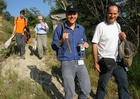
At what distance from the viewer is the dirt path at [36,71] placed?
4.84 m

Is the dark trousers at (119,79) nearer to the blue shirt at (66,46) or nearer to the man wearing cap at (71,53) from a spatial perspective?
the man wearing cap at (71,53)

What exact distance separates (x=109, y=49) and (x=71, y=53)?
0.62 meters

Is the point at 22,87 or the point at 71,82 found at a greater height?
the point at 71,82

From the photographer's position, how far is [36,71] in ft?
20.4

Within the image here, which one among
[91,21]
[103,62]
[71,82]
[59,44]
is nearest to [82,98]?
[71,82]

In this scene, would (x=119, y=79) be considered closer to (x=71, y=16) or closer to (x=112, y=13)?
(x=112, y=13)

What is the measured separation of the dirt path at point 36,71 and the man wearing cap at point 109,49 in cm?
151

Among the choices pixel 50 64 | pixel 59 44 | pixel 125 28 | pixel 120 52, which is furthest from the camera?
pixel 125 28

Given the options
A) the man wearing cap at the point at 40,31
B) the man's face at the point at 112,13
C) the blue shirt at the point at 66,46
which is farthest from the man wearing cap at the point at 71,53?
the man wearing cap at the point at 40,31

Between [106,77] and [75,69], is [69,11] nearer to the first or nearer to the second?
[75,69]

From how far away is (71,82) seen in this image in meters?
2.99

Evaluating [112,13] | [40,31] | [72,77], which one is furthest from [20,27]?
[112,13]

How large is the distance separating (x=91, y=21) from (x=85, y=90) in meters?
9.07

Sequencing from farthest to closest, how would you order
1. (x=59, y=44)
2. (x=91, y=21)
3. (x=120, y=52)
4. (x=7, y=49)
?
(x=91, y=21), (x=7, y=49), (x=120, y=52), (x=59, y=44)
